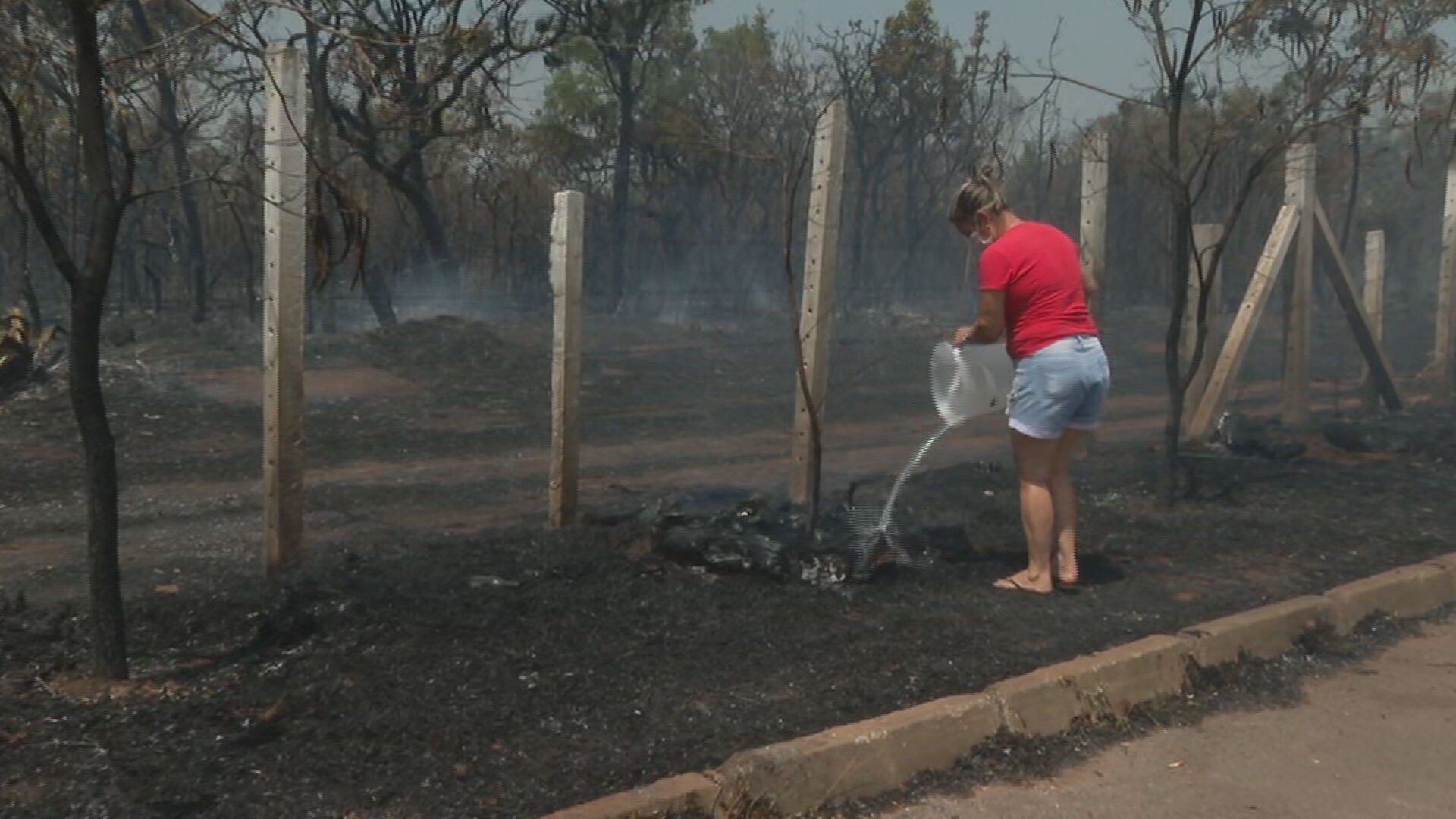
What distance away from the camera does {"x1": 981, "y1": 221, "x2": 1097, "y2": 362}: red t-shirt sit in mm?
6121

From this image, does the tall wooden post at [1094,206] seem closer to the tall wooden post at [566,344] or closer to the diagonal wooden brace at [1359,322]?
the diagonal wooden brace at [1359,322]

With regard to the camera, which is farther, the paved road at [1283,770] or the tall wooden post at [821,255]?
the tall wooden post at [821,255]

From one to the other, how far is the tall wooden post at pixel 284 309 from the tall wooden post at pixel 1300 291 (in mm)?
7765

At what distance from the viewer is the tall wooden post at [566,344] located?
6.96m

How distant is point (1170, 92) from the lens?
26.1ft

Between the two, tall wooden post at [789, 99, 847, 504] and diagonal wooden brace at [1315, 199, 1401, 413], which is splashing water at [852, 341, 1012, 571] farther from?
diagonal wooden brace at [1315, 199, 1401, 413]

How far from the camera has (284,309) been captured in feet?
18.7

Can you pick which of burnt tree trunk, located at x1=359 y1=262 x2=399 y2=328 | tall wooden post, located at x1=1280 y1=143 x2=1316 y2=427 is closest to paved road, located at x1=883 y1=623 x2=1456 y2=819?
tall wooden post, located at x1=1280 y1=143 x2=1316 y2=427

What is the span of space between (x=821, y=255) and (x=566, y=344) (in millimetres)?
1332

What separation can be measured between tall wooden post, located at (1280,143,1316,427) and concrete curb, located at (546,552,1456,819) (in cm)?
527

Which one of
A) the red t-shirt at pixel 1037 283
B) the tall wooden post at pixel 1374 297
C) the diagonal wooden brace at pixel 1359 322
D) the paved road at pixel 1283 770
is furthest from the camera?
the tall wooden post at pixel 1374 297

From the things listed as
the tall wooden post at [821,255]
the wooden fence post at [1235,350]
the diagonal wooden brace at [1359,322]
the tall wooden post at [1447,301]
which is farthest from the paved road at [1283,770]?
the tall wooden post at [1447,301]

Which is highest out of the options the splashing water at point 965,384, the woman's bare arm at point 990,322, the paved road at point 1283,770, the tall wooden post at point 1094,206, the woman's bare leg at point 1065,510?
the tall wooden post at point 1094,206

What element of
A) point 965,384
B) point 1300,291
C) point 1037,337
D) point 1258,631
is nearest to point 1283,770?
point 1258,631
